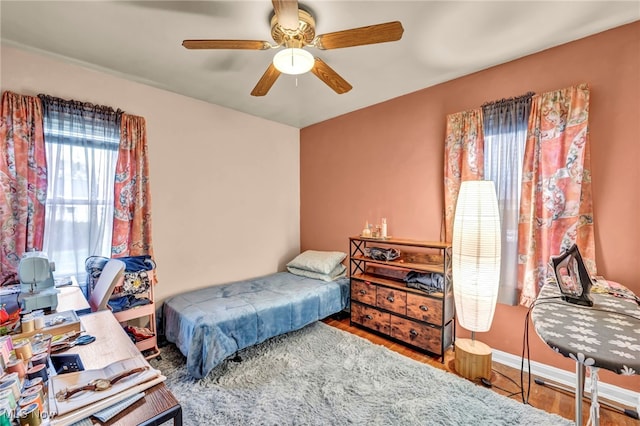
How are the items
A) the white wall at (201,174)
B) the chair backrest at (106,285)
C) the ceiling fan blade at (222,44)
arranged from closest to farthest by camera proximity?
the ceiling fan blade at (222,44)
the chair backrest at (106,285)
the white wall at (201,174)

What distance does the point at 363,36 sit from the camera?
1.51 meters

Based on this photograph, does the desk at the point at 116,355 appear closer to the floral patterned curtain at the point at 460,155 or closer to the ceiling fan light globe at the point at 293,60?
the ceiling fan light globe at the point at 293,60

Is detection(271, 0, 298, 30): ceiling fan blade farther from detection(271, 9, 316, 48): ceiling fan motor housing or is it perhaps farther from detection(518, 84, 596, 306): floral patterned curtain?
detection(518, 84, 596, 306): floral patterned curtain

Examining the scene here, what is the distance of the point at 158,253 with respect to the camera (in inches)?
110

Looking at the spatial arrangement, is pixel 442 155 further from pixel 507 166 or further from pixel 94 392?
pixel 94 392

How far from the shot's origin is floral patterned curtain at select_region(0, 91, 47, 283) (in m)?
1.99

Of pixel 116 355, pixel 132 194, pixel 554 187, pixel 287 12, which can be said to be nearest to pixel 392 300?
pixel 554 187

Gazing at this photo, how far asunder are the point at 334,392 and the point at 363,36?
Answer: 2313 millimetres

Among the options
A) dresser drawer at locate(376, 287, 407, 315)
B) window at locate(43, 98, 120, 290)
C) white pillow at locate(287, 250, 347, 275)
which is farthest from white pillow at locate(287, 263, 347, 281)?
window at locate(43, 98, 120, 290)

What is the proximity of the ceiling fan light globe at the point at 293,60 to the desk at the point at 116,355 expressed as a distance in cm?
170

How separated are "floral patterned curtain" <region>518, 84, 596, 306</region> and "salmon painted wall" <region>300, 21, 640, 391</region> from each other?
0.30 feet

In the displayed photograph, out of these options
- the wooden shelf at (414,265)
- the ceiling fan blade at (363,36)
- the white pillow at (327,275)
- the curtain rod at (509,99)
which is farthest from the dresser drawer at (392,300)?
the ceiling fan blade at (363,36)

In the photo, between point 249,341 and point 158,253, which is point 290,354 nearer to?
point 249,341

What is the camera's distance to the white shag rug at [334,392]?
1.73 metres
